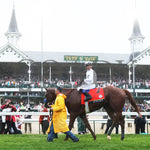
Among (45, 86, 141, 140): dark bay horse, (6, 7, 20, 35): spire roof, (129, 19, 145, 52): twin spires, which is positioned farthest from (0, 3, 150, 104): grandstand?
(45, 86, 141, 140): dark bay horse

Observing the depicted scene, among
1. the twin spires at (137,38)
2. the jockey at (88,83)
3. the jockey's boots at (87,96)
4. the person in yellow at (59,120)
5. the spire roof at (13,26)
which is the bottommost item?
the person in yellow at (59,120)

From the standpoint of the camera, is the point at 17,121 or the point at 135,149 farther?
the point at 17,121

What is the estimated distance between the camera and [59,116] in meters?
6.27

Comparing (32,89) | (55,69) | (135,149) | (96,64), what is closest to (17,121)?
(135,149)

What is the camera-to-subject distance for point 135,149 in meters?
5.34

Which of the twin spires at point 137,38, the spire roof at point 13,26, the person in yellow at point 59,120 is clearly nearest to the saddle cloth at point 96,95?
the person in yellow at point 59,120

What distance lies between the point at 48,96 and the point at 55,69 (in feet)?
103

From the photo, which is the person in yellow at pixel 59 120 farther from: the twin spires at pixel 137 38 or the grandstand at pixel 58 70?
the twin spires at pixel 137 38

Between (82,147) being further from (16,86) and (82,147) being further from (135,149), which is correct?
(16,86)

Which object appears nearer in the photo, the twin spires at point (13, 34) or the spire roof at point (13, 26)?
the twin spires at point (13, 34)

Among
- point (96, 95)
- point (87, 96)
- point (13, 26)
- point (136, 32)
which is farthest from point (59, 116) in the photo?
point (136, 32)

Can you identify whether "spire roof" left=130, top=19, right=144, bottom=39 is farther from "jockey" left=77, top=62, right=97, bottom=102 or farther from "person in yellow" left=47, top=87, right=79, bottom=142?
"person in yellow" left=47, top=87, right=79, bottom=142

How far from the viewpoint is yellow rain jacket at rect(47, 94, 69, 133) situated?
617 cm

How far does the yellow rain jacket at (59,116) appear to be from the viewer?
6172 mm
